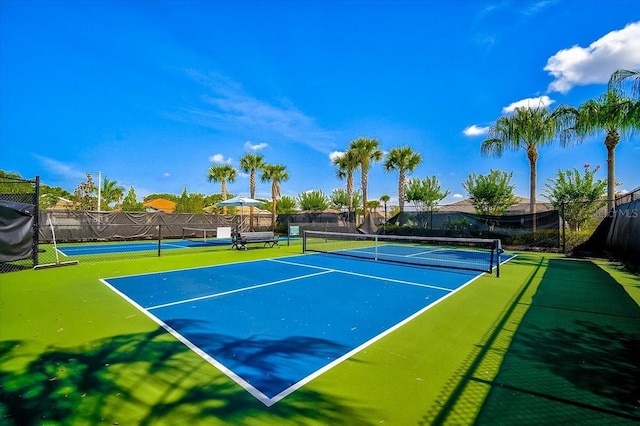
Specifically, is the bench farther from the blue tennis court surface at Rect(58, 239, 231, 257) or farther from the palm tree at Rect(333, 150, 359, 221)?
the palm tree at Rect(333, 150, 359, 221)

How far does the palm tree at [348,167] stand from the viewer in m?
28.6

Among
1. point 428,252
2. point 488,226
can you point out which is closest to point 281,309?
point 428,252

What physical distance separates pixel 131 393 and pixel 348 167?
27469mm

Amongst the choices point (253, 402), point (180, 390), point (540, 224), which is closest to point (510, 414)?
point (253, 402)

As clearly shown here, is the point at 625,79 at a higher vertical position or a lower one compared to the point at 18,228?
higher

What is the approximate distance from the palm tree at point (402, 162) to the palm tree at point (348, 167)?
3.31 metres

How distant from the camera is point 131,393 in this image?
2752mm

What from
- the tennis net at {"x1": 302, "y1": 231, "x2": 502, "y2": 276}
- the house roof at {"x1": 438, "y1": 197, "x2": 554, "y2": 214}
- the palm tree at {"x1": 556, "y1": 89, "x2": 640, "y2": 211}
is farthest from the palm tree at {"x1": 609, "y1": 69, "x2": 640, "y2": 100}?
the house roof at {"x1": 438, "y1": 197, "x2": 554, "y2": 214}

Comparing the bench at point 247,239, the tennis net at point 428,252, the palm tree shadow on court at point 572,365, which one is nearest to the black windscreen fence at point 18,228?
the bench at point 247,239

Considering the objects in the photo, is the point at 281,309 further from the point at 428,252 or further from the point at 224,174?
the point at 224,174

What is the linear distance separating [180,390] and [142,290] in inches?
182

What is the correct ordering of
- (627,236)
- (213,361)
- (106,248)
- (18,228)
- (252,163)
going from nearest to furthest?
(213,361) < (627,236) < (18,228) < (106,248) < (252,163)

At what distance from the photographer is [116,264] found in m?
10.2

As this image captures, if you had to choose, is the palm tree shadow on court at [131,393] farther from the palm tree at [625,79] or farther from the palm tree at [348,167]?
the palm tree at [348,167]
